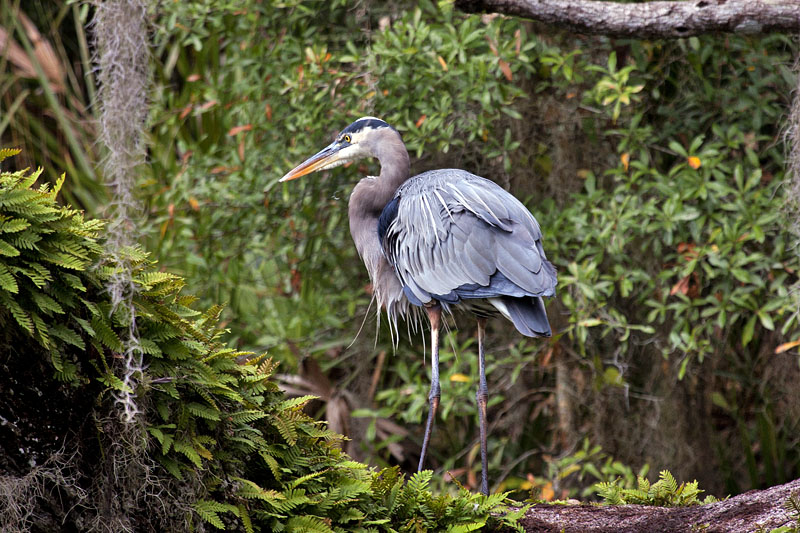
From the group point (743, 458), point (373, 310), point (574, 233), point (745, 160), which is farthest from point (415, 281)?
point (743, 458)

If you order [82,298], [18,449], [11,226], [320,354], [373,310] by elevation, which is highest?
[11,226]

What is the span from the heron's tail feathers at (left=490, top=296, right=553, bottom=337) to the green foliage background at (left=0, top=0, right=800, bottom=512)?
1.07m

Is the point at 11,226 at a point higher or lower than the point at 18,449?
higher

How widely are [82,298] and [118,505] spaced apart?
639mm

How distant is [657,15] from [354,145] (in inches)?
69.2

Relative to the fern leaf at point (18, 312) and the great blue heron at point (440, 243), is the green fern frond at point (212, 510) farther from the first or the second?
the great blue heron at point (440, 243)

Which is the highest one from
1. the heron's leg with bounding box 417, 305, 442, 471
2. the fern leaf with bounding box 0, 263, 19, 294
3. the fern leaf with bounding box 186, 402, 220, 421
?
the fern leaf with bounding box 0, 263, 19, 294

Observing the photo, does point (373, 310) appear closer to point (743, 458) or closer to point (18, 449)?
point (743, 458)

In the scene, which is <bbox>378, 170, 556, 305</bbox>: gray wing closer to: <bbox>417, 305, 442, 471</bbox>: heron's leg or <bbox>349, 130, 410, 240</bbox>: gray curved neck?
<bbox>417, 305, 442, 471</bbox>: heron's leg

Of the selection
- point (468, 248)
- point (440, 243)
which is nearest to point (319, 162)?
point (440, 243)

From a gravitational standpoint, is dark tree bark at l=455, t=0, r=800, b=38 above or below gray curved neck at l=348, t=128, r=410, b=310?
above

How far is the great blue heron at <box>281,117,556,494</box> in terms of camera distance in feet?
13.3

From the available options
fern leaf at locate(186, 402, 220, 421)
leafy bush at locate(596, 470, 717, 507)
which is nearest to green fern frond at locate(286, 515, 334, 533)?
fern leaf at locate(186, 402, 220, 421)

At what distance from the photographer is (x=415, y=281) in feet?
14.8
